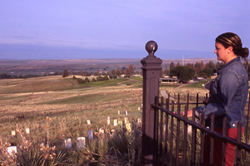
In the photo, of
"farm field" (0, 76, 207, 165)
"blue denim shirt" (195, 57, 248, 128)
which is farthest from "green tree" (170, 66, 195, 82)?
"blue denim shirt" (195, 57, 248, 128)

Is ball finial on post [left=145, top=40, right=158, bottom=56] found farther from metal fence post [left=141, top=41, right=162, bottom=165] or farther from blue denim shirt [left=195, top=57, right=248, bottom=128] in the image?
blue denim shirt [left=195, top=57, right=248, bottom=128]

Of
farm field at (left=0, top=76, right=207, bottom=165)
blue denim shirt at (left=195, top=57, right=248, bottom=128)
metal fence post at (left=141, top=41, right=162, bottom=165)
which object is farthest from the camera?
farm field at (left=0, top=76, right=207, bottom=165)

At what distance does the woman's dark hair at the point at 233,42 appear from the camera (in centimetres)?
232

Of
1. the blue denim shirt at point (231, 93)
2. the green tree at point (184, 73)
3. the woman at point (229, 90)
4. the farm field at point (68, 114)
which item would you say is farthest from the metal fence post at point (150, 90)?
the green tree at point (184, 73)

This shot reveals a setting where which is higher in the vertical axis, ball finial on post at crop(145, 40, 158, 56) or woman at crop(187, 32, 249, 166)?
ball finial on post at crop(145, 40, 158, 56)

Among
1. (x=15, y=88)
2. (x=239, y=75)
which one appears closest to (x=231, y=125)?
(x=239, y=75)

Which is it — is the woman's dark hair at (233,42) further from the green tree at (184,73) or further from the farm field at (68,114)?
the green tree at (184,73)

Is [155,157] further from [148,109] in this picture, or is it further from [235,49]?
[235,49]

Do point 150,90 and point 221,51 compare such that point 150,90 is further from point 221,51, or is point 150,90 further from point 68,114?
point 68,114

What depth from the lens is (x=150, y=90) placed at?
295 centimetres

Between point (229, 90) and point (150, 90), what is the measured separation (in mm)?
1040

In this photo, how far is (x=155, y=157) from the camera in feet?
10.5

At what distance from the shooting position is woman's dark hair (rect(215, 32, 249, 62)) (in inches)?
91.4

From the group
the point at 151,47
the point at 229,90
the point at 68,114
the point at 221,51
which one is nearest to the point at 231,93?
the point at 229,90
